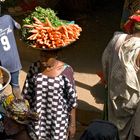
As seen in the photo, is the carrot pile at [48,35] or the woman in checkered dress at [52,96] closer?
the carrot pile at [48,35]

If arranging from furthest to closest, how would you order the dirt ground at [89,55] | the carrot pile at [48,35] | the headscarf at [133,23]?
the dirt ground at [89,55] → the headscarf at [133,23] → the carrot pile at [48,35]

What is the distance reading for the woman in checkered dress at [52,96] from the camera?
14.4ft

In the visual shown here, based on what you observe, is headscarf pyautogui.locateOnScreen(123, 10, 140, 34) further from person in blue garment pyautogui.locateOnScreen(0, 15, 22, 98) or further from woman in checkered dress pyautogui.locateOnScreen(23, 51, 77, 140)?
person in blue garment pyautogui.locateOnScreen(0, 15, 22, 98)

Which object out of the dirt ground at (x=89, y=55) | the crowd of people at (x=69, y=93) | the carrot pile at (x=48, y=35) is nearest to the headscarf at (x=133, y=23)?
the crowd of people at (x=69, y=93)

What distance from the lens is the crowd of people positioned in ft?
14.4

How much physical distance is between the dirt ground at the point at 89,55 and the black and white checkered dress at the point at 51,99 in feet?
2.43

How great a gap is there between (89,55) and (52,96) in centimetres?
337

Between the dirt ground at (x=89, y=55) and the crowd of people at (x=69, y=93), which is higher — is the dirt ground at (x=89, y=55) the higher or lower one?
the lower one

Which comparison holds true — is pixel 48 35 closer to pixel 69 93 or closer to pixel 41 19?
pixel 41 19

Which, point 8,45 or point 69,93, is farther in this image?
point 8,45

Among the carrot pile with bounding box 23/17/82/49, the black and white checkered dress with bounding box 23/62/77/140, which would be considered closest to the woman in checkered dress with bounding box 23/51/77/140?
the black and white checkered dress with bounding box 23/62/77/140

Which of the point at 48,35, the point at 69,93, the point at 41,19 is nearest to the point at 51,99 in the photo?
the point at 69,93

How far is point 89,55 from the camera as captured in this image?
7750 mm

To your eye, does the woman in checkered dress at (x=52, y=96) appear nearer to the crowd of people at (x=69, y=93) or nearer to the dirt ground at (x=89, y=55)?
the crowd of people at (x=69, y=93)
